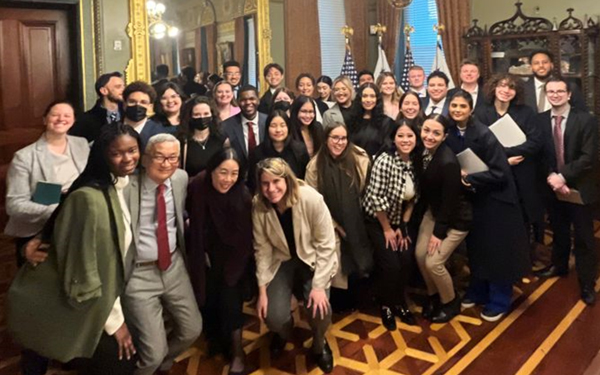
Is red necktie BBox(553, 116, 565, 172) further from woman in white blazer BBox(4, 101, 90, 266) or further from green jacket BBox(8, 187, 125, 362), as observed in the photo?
woman in white blazer BBox(4, 101, 90, 266)

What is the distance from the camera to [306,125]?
3340mm

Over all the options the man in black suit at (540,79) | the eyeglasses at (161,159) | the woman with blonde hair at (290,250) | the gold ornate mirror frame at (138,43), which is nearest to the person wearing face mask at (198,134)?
the woman with blonde hair at (290,250)

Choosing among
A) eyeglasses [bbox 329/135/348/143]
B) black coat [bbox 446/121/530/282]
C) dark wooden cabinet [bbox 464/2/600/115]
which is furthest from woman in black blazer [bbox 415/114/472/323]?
dark wooden cabinet [bbox 464/2/600/115]

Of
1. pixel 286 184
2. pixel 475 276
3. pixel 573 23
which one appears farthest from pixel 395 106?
pixel 573 23

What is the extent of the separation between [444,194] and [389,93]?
141 cm

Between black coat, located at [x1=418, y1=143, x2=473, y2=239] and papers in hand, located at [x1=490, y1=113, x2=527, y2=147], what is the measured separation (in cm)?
59

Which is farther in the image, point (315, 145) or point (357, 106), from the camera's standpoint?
point (357, 106)

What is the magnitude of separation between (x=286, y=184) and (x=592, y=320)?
2.09 m

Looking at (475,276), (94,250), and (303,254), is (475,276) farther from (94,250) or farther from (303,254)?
(94,250)

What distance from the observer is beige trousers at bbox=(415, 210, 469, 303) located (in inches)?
122

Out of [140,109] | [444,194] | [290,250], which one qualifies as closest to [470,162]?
[444,194]

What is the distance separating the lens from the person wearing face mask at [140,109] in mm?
3061

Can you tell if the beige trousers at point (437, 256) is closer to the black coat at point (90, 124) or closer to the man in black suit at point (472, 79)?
the man in black suit at point (472, 79)

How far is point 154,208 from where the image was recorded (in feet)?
7.77
